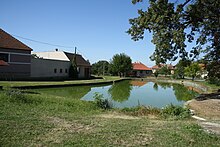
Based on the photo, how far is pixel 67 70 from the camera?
35844mm

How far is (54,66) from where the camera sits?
32594 mm

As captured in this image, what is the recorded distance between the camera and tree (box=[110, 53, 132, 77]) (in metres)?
52.0

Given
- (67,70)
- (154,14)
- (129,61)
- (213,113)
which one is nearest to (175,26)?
(154,14)

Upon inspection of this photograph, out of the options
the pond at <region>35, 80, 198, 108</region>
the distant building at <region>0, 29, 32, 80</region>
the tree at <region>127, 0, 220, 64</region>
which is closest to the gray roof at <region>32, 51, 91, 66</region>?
the distant building at <region>0, 29, 32, 80</region>

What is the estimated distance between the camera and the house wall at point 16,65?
2459 centimetres

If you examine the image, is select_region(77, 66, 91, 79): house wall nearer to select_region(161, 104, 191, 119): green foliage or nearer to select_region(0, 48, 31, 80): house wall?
select_region(0, 48, 31, 80): house wall

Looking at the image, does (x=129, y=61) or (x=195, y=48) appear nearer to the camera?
(x=195, y=48)

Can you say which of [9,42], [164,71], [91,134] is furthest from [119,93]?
[164,71]

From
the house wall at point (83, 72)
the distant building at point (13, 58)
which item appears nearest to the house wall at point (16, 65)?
the distant building at point (13, 58)

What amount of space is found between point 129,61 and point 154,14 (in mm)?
41200

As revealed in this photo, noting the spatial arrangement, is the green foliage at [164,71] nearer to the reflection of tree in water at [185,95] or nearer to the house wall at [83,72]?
the house wall at [83,72]

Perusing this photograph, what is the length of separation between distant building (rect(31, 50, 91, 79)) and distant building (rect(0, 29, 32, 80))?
1.59 meters

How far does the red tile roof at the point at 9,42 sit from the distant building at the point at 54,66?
2554 millimetres

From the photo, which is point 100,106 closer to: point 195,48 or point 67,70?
point 195,48
